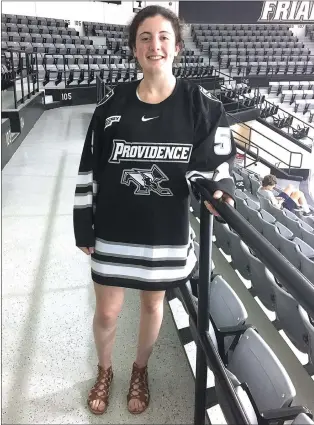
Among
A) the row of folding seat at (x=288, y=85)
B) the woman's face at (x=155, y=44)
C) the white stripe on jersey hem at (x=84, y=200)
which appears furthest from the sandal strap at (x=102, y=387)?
the row of folding seat at (x=288, y=85)

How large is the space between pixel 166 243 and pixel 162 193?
148 mm

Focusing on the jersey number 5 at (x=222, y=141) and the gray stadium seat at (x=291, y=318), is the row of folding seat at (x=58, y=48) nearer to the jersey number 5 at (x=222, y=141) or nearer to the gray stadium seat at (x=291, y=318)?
the gray stadium seat at (x=291, y=318)

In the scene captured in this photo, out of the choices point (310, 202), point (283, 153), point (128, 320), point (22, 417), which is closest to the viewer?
point (22, 417)

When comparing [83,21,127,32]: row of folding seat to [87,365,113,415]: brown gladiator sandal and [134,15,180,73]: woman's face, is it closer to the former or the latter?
[134,15,180,73]: woman's face

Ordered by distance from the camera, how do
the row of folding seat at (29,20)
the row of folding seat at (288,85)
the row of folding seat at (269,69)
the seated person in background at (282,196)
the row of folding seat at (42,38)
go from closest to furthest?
the seated person in background at (282,196)
the row of folding seat at (42,38)
the row of folding seat at (29,20)
the row of folding seat at (288,85)
the row of folding seat at (269,69)

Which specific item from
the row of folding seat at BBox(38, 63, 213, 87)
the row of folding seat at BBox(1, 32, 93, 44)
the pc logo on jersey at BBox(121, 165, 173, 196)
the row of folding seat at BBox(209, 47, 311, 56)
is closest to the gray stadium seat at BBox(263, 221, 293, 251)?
the pc logo on jersey at BBox(121, 165, 173, 196)

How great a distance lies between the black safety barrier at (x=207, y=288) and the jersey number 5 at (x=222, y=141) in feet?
0.53

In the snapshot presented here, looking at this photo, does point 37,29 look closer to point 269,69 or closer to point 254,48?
point 269,69

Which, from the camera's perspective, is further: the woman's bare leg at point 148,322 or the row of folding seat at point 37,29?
the row of folding seat at point 37,29

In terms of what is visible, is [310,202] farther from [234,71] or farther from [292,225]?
[234,71]

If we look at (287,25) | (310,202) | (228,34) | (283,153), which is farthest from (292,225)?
(287,25)

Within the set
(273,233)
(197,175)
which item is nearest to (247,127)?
(273,233)

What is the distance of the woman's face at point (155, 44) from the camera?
1.05 meters

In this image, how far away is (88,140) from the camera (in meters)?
1.15
